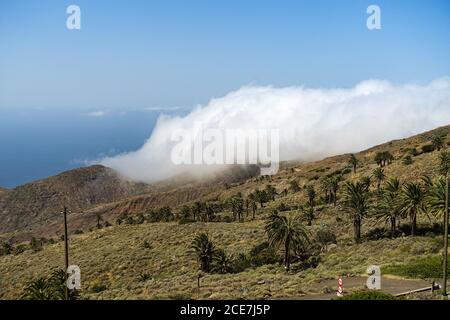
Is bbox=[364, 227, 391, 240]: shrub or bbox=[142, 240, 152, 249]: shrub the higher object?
bbox=[364, 227, 391, 240]: shrub

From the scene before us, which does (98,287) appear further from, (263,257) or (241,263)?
(263,257)

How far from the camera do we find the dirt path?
1125 inches

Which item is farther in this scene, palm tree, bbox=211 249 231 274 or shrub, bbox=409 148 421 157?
shrub, bbox=409 148 421 157

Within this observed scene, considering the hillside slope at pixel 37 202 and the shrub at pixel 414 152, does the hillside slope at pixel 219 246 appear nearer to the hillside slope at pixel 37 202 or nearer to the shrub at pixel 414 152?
the shrub at pixel 414 152

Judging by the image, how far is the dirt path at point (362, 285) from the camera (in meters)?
28.6

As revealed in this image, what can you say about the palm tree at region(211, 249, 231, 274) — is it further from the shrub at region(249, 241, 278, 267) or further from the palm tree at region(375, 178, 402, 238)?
the palm tree at region(375, 178, 402, 238)

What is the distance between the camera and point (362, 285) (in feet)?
100

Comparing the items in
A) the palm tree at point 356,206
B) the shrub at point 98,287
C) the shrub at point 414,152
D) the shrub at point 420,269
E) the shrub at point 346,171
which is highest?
the shrub at point 414,152

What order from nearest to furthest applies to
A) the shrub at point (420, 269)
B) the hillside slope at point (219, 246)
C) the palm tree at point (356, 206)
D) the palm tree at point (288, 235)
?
the shrub at point (420, 269), the hillside slope at point (219, 246), the palm tree at point (288, 235), the palm tree at point (356, 206)

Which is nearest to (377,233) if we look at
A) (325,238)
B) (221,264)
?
(325,238)

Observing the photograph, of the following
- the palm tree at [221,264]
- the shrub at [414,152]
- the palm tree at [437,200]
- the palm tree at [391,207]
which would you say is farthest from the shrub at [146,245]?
the shrub at [414,152]

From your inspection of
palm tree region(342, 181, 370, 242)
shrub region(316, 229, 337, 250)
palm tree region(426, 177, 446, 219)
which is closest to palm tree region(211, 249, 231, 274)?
shrub region(316, 229, 337, 250)

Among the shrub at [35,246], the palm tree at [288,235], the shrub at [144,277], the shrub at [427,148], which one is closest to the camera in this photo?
the palm tree at [288,235]
